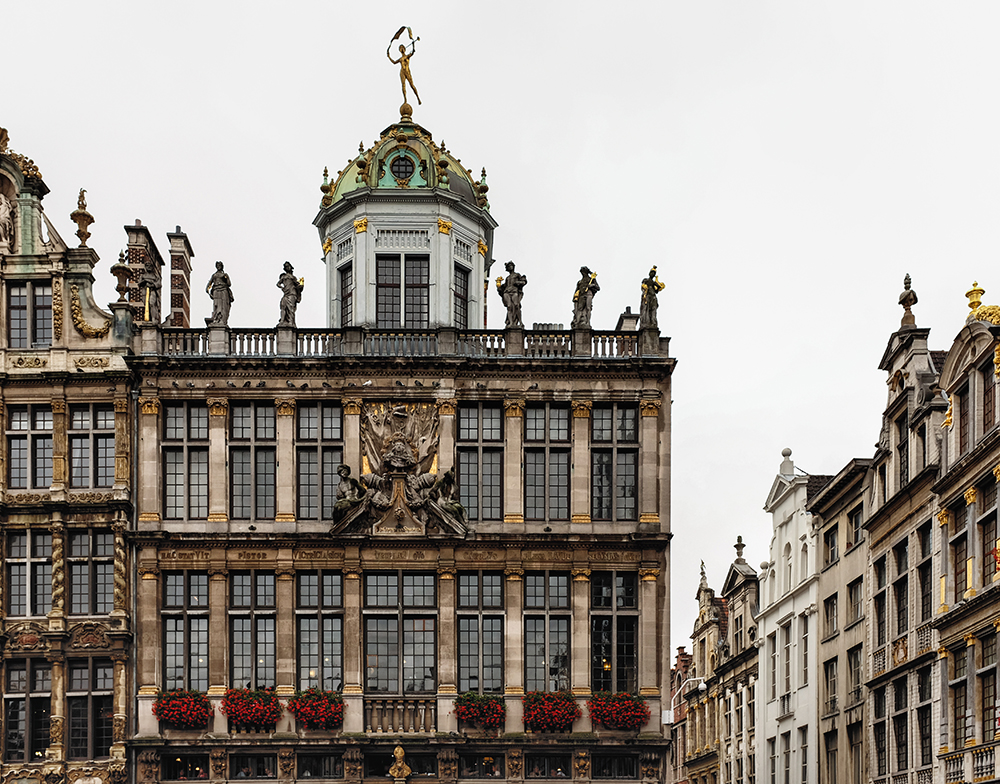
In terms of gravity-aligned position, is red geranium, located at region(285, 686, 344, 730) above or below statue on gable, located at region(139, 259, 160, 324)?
below

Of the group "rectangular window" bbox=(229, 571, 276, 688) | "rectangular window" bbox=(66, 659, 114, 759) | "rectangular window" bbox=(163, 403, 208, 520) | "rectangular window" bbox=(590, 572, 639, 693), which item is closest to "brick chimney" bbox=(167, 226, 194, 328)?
"rectangular window" bbox=(163, 403, 208, 520)

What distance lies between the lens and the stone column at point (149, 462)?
46500 millimetres

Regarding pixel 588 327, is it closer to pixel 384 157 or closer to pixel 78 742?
pixel 384 157

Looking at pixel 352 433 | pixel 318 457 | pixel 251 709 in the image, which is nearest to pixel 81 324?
pixel 318 457

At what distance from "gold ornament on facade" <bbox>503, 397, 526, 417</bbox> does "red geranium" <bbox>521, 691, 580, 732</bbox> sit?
8.37 m

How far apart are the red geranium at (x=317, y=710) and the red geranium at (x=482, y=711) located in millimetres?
3454

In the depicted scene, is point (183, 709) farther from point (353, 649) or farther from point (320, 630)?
point (353, 649)

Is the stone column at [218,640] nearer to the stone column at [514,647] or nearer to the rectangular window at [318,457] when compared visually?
the rectangular window at [318,457]

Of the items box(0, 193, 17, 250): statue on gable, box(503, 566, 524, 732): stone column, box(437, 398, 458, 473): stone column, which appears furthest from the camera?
box(0, 193, 17, 250): statue on gable

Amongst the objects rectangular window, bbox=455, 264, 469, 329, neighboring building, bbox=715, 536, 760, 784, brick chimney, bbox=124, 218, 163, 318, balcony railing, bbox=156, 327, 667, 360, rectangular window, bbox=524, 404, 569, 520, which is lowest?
neighboring building, bbox=715, 536, 760, 784

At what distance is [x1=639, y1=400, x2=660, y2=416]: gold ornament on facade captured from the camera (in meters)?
47.1

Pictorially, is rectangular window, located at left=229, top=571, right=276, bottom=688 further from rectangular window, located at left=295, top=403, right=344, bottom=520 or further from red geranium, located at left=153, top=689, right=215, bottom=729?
rectangular window, located at left=295, top=403, right=344, bottom=520

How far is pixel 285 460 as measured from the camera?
1842 inches

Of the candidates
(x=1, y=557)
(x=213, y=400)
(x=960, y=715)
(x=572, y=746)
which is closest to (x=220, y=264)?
(x=213, y=400)
